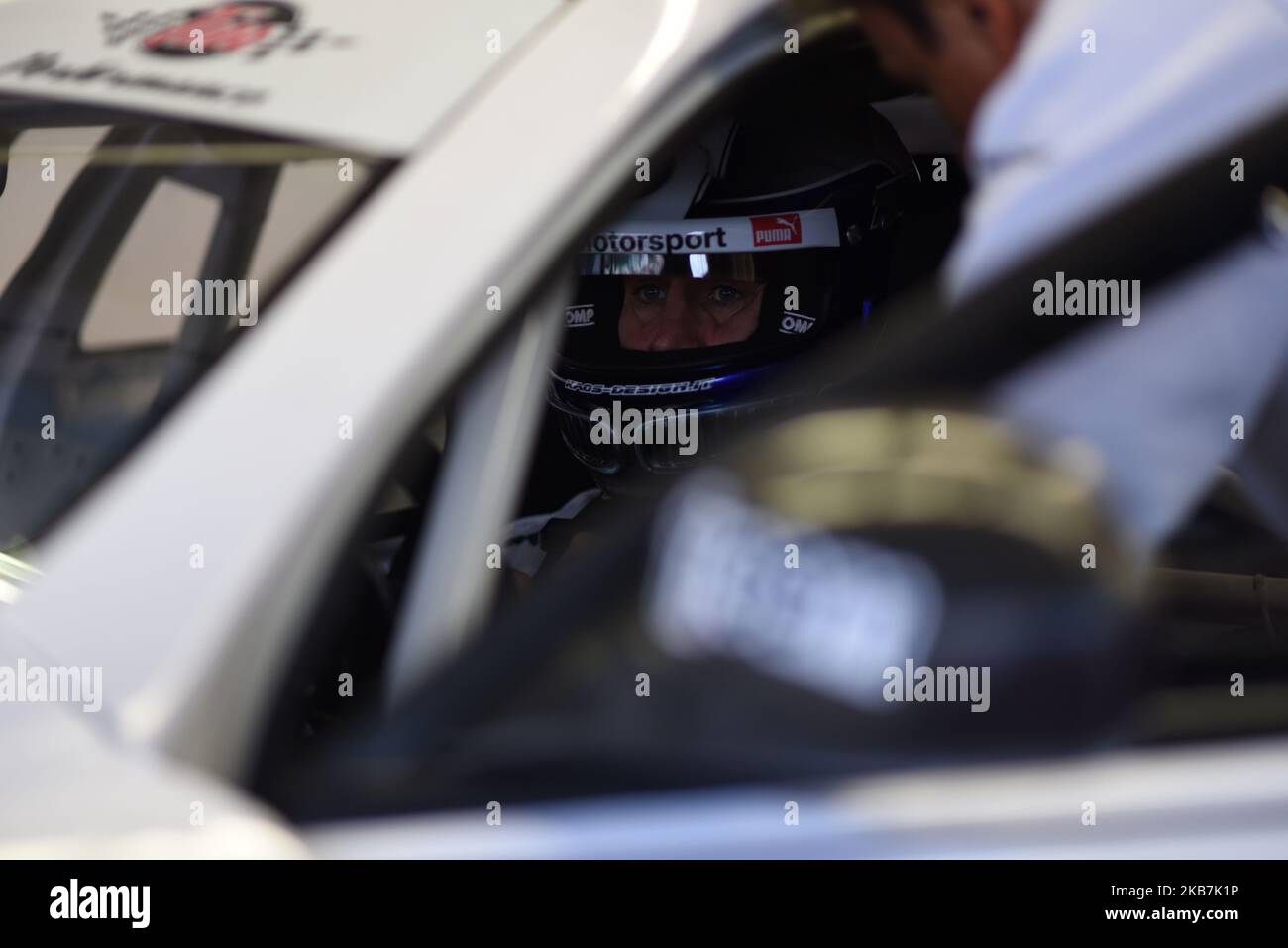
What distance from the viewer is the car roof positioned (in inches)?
42.6

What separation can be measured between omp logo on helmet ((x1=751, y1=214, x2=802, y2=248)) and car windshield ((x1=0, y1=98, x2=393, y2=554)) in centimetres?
113

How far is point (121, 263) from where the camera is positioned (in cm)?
135

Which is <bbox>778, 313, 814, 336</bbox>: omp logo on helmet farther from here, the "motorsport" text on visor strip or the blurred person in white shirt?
the blurred person in white shirt

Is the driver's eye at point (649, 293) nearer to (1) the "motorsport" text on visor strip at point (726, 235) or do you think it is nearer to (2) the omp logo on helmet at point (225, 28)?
(1) the "motorsport" text on visor strip at point (726, 235)

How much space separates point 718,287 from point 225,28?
122 centimetres

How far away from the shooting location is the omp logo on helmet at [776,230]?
2260 millimetres

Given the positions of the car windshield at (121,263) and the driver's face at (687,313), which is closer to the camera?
the car windshield at (121,263)

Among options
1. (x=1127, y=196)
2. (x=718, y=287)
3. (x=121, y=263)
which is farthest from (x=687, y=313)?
(x=1127, y=196)

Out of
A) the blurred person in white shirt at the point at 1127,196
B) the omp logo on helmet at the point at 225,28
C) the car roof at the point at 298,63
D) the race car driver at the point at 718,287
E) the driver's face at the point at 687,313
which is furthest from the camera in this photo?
the driver's face at the point at 687,313

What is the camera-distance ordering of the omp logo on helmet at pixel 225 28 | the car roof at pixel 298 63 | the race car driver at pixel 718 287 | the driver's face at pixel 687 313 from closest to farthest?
the car roof at pixel 298 63 → the omp logo on helmet at pixel 225 28 → the race car driver at pixel 718 287 → the driver's face at pixel 687 313

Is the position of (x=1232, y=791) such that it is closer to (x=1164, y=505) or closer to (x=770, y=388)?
(x=1164, y=505)

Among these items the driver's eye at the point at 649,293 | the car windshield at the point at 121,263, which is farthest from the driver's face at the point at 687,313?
the car windshield at the point at 121,263

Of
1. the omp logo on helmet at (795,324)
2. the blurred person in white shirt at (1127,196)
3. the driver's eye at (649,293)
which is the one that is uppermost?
the driver's eye at (649,293)
